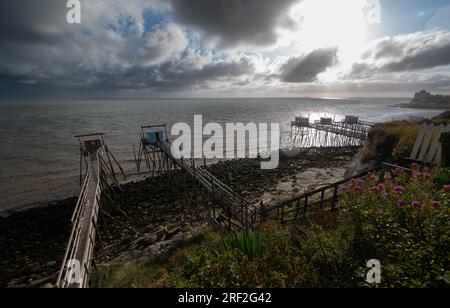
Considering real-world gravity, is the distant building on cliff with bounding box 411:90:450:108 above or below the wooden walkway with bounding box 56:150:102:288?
above

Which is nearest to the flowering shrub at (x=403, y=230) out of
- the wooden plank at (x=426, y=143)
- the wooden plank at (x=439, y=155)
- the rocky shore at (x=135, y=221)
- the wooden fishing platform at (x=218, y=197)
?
the wooden fishing platform at (x=218, y=197)

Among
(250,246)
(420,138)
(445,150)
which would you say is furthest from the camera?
(420,138)

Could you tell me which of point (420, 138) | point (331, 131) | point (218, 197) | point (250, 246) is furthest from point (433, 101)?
point (250, 246)

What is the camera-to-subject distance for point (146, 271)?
7.58 meters

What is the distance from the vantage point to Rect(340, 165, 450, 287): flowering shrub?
3129mm

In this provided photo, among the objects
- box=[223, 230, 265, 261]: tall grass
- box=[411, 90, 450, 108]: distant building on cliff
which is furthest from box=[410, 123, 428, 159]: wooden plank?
box=[411, 90, 450, 108]: distant building on cliff

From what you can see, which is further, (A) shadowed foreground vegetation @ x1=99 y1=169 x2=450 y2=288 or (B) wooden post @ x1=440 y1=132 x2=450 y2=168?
(B) wooden post @ x1=440 y1=132 x2=450 y2=168

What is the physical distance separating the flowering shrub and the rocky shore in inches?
289

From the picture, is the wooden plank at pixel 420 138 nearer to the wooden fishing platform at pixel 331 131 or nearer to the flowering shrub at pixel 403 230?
the flowering shrub at pixel 403 230

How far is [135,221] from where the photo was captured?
14.6 meters

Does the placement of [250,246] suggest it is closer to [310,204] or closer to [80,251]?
[310,204]

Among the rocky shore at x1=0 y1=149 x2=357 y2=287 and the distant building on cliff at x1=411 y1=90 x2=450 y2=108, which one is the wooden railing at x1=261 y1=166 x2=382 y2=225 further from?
the distant building on cliff at x1=411 y1=90 x2=450 y2=108

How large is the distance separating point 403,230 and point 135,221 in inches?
571
